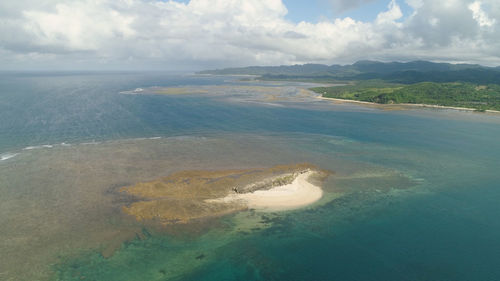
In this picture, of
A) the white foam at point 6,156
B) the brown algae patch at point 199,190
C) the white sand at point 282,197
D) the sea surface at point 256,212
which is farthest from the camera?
the white foam at point 6,156

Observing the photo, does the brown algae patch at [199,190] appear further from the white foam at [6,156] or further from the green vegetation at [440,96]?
the green vegetation at [440,96]

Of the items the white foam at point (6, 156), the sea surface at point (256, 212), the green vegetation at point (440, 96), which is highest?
the green vegetation at point (440, 96)

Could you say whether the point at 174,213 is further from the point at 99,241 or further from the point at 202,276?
the point at 202,276

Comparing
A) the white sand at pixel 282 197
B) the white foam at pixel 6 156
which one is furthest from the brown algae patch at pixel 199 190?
the white foam at pixel 6 156

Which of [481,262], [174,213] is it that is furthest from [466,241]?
[174,213]

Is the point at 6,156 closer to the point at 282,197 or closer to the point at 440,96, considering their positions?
the point at 282,197

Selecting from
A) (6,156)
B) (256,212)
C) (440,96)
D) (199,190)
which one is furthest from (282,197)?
(440,96)

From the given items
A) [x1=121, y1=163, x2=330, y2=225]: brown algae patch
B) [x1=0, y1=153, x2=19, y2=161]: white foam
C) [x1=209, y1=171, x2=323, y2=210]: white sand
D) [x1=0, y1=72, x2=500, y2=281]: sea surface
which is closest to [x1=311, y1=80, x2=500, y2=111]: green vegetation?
[x1=0, y1=72, x2=500, y2=281]: sea surface
